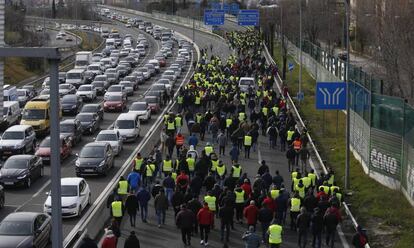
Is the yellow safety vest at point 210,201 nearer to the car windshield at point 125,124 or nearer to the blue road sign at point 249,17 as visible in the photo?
the car windshield at point 125,124

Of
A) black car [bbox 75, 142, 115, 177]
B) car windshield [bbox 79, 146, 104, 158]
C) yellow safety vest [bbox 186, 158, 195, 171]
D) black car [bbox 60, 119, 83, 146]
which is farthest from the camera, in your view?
black car [bbox 60, 119, 83, 146]

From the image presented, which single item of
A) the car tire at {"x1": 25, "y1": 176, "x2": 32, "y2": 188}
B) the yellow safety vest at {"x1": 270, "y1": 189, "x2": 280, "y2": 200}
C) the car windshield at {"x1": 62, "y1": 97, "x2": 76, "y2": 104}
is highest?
the car windshield at {"x1": 62, "y1": 97, "x2": 76, "y2": 104}

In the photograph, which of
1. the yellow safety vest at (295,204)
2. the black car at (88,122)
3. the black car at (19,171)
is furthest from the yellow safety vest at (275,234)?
the black car at (88,122)

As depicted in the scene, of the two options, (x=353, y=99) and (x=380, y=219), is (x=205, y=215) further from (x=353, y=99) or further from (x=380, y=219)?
(x=353, y=99)

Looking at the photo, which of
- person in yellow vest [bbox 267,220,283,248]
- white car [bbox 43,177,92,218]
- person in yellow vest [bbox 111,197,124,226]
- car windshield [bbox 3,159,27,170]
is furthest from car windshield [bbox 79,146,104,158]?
person in yellow vest [bbox 267,220,283,248]

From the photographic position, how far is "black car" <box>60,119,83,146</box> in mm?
32591

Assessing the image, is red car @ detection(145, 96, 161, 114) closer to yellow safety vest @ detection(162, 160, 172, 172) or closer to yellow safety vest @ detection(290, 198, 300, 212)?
yellow safety vest @ detection(162, 160, 172, 172)

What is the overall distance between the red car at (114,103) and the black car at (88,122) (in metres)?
6.85

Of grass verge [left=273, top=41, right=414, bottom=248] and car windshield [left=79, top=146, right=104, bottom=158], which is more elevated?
car windshield [left=79, top=146, right=104, bottom=158]

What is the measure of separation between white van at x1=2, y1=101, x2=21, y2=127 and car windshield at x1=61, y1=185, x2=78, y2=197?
15761 mm

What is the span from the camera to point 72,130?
33.2 m

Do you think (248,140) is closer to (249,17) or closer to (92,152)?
(92,152)

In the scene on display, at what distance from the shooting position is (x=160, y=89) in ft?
157

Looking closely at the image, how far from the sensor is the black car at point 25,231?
17.5 meters
